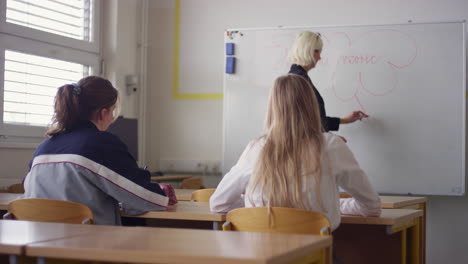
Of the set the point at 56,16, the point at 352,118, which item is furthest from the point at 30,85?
the point at 352,118

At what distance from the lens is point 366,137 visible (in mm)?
4500

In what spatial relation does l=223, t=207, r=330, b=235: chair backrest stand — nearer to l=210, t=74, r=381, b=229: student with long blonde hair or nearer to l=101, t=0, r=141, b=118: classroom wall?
l=210, t=74, r=381, b=229: student with long blonde hair

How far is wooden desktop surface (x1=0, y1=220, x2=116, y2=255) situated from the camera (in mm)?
1313

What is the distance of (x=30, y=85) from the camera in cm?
435

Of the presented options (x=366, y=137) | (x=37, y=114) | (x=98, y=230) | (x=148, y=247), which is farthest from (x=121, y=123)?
(x=148, y=247)

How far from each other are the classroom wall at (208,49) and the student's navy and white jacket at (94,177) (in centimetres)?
276

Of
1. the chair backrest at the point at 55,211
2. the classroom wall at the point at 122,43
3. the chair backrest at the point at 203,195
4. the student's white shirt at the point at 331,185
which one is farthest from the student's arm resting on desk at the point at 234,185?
the classroom wall at the point at 122,43

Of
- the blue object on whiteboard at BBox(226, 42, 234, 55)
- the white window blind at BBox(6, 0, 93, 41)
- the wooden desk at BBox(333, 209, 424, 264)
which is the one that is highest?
the white window blind at BBox(6, 0, 93, 41)

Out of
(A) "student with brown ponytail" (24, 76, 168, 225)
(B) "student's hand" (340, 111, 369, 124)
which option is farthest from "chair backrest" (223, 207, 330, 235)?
(B) "student's hand" (340, 111, 369, 124)

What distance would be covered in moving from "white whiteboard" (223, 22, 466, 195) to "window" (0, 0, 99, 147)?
1.56m

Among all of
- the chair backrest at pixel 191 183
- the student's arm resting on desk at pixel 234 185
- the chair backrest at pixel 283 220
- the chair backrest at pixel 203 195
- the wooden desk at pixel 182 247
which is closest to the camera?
the wooden desk at pixel 182 247

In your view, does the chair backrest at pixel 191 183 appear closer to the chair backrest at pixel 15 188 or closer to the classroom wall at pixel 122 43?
the classroom wall at pixel 122 43

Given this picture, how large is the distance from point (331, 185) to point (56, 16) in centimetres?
318

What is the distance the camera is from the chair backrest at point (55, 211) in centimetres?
216
